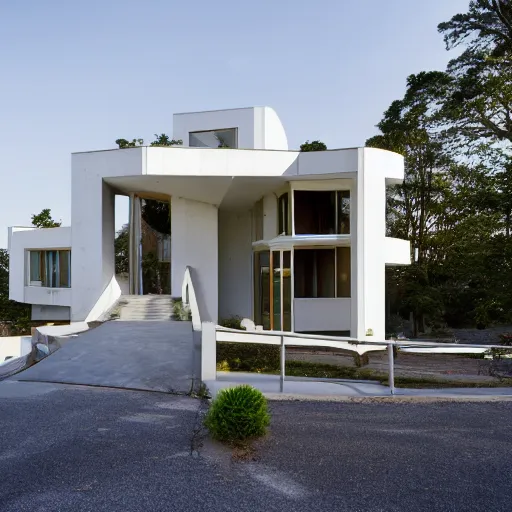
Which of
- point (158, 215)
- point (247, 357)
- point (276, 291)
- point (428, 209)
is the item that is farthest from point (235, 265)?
point (428, 209)

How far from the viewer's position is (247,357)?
12148 millimetres

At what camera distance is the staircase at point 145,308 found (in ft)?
43.9

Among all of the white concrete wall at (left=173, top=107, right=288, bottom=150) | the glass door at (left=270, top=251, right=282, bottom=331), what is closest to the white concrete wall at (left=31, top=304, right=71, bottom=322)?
the white concrete wall at (left=173, top=107, right=288, bottom=150)

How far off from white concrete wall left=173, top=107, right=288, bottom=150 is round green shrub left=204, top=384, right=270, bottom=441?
1717 cm

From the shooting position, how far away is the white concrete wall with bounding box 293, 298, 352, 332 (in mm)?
16031

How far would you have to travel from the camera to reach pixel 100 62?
1480 cm

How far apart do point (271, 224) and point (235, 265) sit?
454 centimetres

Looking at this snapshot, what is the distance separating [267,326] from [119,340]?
8.32 m

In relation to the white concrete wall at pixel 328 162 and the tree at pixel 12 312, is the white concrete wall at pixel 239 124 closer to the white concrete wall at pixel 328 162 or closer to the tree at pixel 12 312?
the white concrete wall at pixel 328 162

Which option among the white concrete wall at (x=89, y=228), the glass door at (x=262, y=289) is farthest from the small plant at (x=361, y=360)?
the white concrete wall at (x=89, y=228)

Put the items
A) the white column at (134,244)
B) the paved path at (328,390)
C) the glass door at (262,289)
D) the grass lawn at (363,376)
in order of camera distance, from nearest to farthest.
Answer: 1. the paved path at (328,390)
2. the grass lawn at (363,376)
3. the white column at (134,244)
4. the glass door at (262,289)

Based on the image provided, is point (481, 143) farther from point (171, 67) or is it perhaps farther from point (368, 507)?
point (368, 507)

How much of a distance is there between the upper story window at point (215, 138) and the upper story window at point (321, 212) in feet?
21.6

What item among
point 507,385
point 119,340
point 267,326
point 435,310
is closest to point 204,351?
point 119,340
